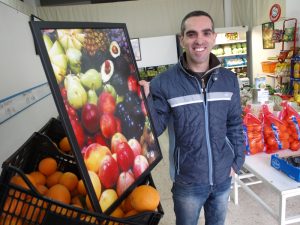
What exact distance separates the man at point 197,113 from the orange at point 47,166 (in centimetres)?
57

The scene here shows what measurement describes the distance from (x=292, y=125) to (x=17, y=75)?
7.37 feet

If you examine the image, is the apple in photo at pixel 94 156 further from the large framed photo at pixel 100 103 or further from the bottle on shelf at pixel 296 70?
the bottle on shelf at pixel 296 70

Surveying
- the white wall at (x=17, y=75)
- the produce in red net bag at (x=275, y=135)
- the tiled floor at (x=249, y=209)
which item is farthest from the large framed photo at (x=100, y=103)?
the tiled floor at (x=249, y=209)

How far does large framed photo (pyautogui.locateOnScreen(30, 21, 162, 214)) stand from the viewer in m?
0.60

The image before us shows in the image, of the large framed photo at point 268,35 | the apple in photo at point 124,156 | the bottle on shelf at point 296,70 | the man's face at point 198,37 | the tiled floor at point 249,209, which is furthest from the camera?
the large framed photo at point 268,35

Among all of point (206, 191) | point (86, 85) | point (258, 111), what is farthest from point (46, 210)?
point (258, 111)

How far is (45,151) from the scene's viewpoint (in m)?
0.93

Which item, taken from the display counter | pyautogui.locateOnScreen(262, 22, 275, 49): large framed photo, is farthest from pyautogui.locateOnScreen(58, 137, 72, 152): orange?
pyautogui.locateOnScreen(262, 22, 275, 49): large framed photo

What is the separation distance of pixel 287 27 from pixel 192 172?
492cm

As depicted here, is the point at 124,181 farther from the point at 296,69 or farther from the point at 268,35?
the point at 268,35

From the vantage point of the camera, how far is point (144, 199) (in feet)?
2.34

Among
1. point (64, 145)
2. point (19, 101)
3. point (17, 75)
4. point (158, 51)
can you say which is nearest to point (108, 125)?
point (64, 145)

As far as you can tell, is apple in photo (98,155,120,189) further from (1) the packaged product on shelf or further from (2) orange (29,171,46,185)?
(1) the packaged product on shelf

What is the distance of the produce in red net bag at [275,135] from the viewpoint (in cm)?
204
